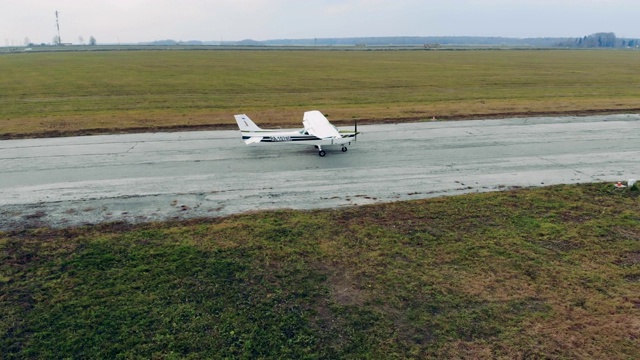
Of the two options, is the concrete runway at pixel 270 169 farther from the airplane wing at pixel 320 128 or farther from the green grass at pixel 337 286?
the green grass at pixel 337 286

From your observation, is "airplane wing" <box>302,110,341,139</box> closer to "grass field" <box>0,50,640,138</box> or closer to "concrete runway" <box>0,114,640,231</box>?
"concrete runway" <box>0,114,640,231</box>

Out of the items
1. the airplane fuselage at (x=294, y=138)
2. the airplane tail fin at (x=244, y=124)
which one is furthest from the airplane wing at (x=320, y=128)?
the airplane tail fin at (x=244, y=124)

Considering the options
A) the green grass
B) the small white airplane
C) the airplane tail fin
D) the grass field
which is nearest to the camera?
the green grass

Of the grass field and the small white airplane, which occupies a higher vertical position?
the grass field

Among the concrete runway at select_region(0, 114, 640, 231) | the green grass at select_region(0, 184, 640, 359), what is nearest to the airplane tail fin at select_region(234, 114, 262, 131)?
the concrete runway at select_region(0, 114, 640, 231)

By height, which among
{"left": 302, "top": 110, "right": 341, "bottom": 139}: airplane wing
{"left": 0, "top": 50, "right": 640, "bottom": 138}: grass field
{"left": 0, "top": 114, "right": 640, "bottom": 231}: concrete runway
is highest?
{"left": 0, "top": 50, "right": 640, "bottom": 138}: grass field
